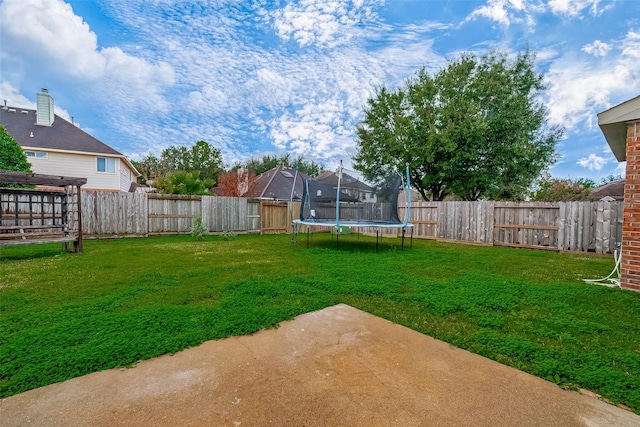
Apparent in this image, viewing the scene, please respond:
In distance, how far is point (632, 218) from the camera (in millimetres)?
3418

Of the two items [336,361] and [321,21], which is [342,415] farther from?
[321,21]

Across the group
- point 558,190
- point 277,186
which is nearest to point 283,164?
point 277,186

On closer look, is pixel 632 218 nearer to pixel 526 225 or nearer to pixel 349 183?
pixel 526 225

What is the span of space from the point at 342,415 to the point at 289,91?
41.7 feet

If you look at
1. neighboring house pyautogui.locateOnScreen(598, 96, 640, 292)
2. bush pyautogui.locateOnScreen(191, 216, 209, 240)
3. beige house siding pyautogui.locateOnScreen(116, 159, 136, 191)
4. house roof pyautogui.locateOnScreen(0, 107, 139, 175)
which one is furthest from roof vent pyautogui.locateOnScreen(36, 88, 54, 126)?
neighboring house pyautogui.locateOnScreen(598, 96, 640, 292)

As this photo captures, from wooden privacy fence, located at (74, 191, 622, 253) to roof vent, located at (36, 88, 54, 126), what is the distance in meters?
10.7

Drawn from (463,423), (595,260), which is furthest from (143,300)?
(595,260)

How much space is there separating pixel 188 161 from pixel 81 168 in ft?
43.0

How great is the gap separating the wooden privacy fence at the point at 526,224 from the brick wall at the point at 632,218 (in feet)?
12.8

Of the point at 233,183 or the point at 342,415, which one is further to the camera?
the point at 233,183

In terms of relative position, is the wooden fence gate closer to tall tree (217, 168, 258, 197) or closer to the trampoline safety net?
the trampoline safety net

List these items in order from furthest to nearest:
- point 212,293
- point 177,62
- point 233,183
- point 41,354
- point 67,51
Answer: point 233,183
point 177,62
point 67,51
point 212,293
point 41,354

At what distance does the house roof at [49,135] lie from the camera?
13.7 m

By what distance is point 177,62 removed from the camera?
29.9 feet
